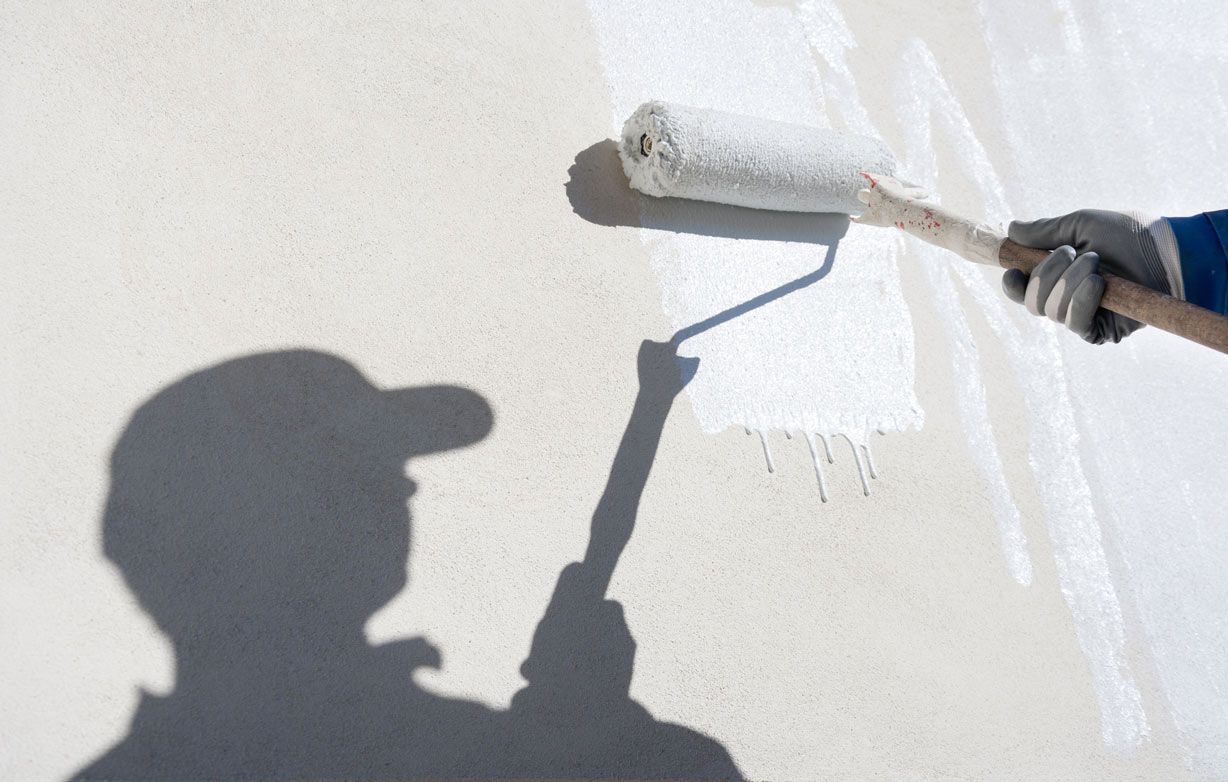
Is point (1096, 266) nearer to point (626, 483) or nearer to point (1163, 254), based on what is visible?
point (1163, 254)

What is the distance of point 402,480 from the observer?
2.05m

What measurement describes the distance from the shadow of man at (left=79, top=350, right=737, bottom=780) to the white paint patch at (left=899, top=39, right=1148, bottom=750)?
123 centimetres

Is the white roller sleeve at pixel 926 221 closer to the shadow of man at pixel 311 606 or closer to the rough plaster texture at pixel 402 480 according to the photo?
the rough plaster texture at pixel 402 480

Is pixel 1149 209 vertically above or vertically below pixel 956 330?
above

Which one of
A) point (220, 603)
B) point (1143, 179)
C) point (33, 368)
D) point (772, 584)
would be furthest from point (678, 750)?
point (1143, 179)

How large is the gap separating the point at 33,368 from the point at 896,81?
255 cm

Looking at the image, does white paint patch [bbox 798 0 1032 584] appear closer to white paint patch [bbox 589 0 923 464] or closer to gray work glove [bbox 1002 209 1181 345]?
white paint patch [bbox 589 0 923 464]

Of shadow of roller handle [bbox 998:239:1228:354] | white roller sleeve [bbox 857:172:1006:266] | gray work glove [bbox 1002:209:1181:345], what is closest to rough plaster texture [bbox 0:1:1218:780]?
white roller sleeve [bbox 857:172:1006:266]

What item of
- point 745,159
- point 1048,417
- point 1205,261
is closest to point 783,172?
point 745,159

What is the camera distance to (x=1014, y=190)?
3184 millimetres

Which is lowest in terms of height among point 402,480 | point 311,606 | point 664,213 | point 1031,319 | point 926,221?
point 311,606

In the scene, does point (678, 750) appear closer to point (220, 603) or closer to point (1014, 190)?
point (220, 603)

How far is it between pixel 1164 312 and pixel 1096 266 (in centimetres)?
20

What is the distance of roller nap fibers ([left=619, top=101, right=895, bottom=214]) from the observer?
7.89 feet
